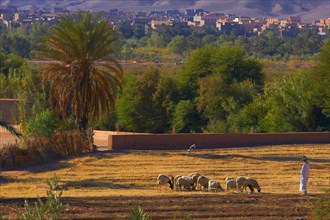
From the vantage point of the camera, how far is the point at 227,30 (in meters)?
168

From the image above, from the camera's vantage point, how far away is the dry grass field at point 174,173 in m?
17.7

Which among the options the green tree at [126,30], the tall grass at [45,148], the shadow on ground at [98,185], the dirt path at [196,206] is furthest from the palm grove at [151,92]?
the green tree at [126,30]

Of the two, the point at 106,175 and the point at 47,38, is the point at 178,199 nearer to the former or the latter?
the point at 106,175

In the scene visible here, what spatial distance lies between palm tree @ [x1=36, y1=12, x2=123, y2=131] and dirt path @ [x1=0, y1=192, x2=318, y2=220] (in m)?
9.34

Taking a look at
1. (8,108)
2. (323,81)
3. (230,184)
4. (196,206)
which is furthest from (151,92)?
(196,206)

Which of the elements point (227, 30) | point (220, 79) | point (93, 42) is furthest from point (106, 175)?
point (227, 30)

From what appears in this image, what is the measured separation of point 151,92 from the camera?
4022 cm

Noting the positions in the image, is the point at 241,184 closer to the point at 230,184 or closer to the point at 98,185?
the point at 230,184

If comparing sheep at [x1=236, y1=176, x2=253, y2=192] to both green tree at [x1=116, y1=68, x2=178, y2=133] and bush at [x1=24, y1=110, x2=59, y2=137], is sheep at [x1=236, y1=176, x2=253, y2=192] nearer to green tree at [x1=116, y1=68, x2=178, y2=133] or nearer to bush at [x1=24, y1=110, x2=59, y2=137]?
bush at [x1=24, y1=110, x2=59, y2=137]

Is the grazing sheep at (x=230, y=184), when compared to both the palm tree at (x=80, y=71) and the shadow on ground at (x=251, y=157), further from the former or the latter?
the palm tree at (x=80, y=71)

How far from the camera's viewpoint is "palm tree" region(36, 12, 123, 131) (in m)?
28.3

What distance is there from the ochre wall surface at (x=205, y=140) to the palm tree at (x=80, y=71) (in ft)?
4.14

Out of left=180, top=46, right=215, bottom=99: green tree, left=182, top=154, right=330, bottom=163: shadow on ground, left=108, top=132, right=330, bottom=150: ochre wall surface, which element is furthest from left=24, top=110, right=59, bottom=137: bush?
left=180, top=46, right=215, bottom=99: green tree

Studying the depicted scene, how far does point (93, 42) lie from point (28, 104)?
3.64 meters
